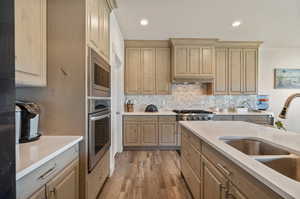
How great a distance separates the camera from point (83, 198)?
5.38 feet

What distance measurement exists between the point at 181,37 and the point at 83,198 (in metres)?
3.78

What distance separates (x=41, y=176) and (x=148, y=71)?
12.3 ft

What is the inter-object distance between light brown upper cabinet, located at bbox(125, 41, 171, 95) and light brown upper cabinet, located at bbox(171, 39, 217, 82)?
0.95 feet

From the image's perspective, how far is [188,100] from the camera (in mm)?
4836

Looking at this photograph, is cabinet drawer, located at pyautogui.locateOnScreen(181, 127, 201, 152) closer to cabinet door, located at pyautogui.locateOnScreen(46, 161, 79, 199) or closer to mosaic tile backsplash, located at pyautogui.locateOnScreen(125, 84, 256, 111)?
cabinet door, located at pyautogui.locateOnScreen(46, 161, 79, 199)

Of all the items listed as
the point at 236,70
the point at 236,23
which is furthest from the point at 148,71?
the point at 236,70

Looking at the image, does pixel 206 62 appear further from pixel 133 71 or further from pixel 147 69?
pixel 133 71

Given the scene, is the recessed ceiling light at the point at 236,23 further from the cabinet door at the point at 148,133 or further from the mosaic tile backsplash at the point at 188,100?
the cabinet door at the point at 148,133

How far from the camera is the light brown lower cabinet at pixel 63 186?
3.54 feet

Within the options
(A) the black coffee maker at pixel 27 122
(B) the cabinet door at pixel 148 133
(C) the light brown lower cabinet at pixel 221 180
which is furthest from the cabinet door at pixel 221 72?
(A) the black coffee maker at pixel 27 122

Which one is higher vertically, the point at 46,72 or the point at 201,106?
the point at 46,72

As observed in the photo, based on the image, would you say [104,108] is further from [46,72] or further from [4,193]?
[4,193]

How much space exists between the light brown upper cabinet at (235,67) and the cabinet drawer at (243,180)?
3617 mm

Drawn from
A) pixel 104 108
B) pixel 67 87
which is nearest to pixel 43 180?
pixel 67 87
